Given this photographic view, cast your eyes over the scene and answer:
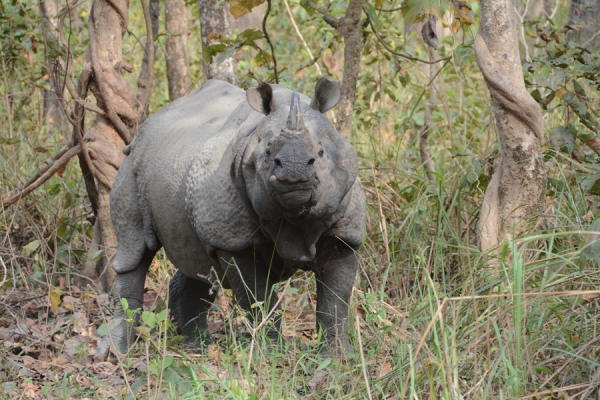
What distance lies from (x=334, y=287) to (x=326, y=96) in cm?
95

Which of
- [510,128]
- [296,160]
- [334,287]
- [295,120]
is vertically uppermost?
[295,120]

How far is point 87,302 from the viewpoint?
5539 mm

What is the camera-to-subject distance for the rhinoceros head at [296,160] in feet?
11.7

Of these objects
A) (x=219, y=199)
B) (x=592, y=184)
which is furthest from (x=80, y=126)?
(x=592, y=184)

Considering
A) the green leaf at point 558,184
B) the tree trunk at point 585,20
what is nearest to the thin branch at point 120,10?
the green leaf at point 558,184

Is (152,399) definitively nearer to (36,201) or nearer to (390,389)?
(390,389)

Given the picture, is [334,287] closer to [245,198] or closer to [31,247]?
[245,198]

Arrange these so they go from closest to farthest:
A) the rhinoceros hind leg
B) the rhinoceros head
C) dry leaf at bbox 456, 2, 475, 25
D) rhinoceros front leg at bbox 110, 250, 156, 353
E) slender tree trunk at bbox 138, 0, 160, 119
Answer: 1. the rhinoceros head
2. dry leaf at bbox 456, 2, 475, 25
3. rhinoceros front leg at bbox 110, 250, 156, 353
4. the rhinoceros hind leg
5. slender tree trunk at bbox 138, 0, 160, 119

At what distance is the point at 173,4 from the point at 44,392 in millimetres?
5253

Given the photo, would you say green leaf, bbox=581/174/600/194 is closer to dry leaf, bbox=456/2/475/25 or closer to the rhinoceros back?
dry leaf, bbox=456/2/475/25

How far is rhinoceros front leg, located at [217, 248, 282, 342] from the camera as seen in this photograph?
14.0ft

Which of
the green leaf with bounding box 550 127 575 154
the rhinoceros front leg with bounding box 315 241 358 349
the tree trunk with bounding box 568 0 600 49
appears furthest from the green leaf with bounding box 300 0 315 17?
the tree trunk with bounding box 568 0 600 49

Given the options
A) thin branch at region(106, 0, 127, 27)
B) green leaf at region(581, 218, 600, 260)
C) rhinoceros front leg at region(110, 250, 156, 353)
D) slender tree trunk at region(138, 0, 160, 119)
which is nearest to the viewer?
green leaf at region(581, 218, 600, 260)

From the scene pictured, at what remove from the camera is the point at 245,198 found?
161 inches
